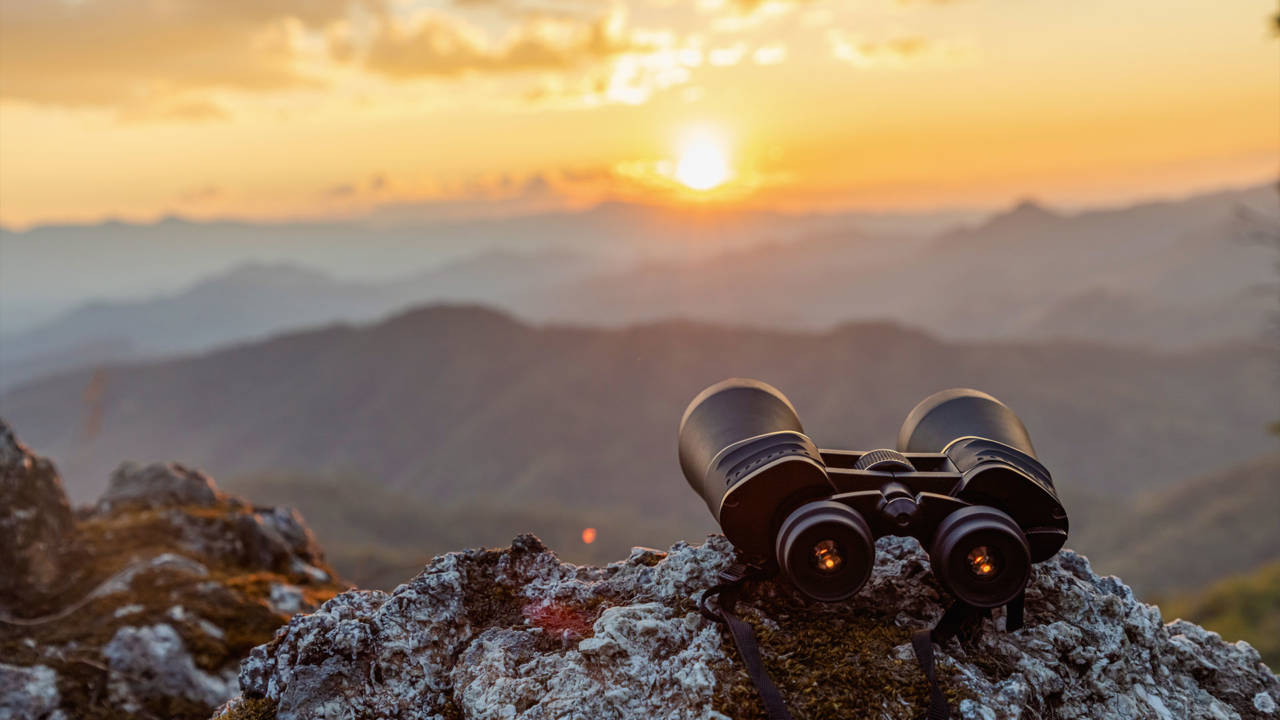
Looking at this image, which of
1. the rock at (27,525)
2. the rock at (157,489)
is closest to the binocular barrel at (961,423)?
the rock at (27,525)

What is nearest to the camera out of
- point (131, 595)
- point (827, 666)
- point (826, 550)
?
point (826, 550)

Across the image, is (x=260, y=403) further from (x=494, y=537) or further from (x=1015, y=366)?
(x=1015, y=366)

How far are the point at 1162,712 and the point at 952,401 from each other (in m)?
1.71

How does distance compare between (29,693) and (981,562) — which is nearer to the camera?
(981,562)

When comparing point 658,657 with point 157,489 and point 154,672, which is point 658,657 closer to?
point 154,672

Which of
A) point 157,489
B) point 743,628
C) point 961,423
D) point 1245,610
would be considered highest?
point 1245,610

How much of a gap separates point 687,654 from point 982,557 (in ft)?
4.33

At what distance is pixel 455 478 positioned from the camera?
113125mm

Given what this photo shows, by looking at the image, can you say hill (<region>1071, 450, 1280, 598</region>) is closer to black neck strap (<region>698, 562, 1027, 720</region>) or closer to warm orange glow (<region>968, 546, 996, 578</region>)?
black neck strap (<region>698, 562, 1027, 720</region>)

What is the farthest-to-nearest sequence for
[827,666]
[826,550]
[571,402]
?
[571,402]
[827,666]
[826,550]

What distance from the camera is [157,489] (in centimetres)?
739

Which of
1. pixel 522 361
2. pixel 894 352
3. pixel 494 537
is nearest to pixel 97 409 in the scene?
pixel 522 361

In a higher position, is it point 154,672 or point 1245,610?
point 1245,610

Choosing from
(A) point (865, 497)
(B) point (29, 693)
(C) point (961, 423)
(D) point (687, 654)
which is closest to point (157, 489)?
(B) point (29, 693)
